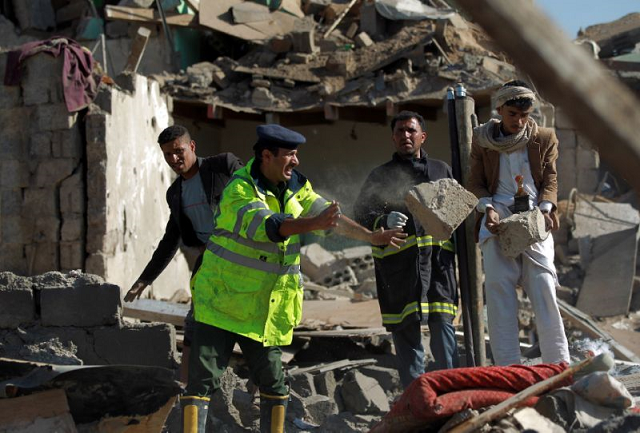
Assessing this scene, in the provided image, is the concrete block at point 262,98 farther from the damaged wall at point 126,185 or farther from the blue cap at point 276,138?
the blue cap at point 276,138

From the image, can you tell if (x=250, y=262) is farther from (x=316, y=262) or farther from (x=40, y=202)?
(x=316, y=262)

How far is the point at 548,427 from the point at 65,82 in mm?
6716

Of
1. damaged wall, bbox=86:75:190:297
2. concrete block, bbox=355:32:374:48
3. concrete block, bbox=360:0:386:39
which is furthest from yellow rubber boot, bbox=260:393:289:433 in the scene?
concrete block, bbox=360:0:386:39

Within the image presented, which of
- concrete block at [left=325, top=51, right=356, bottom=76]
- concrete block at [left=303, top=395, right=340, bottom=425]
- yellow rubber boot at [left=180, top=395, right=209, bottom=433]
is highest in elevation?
concrete block at [left=325, top=51, right=356, bottom=76]

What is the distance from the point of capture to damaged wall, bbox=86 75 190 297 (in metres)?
9.49

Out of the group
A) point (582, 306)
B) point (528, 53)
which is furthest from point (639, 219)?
point (528, 53)

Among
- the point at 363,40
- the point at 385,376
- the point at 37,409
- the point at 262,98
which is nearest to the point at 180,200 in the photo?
the point at 37,409

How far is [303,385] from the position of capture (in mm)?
6602

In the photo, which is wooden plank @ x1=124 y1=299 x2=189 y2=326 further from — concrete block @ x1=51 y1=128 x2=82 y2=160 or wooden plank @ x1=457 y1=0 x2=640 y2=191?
wooden plank @ x1=457 y1=0 x2=640 y2=191

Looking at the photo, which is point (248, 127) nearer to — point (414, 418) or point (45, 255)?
point (45, 255)

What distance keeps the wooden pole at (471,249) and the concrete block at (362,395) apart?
75cm

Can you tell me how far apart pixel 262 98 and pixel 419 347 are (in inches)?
347

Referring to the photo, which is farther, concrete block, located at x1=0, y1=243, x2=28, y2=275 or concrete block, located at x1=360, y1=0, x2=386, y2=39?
concrete block, located at x1=360, y1=0, x2=386, y2=39

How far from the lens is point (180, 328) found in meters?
7.73
